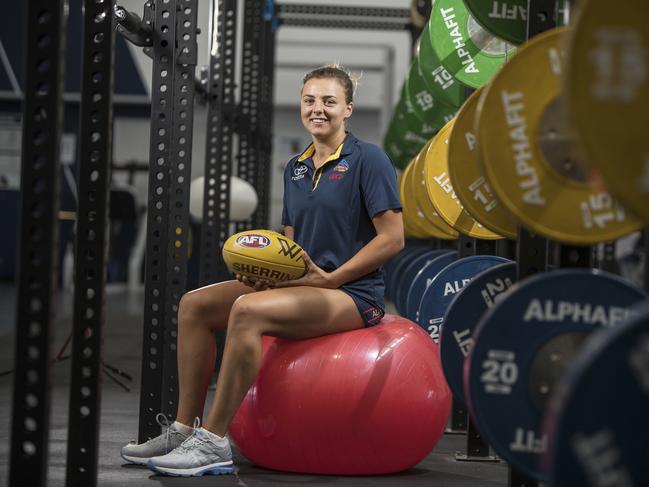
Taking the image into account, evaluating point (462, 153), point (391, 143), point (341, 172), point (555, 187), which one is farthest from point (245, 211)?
point (555, 187)

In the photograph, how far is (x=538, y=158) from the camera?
188 cm

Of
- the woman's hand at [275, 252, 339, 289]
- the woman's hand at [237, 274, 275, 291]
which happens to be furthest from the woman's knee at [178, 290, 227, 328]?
the woman's hand at [275, 252, 339, 289]

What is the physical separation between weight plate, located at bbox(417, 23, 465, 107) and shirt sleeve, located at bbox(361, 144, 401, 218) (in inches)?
36.6

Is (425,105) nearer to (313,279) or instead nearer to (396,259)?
(313,279)

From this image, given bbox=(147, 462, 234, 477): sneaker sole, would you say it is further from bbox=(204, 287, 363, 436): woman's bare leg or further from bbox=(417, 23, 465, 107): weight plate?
bbox=(417, 23, 465, 107): weight plate

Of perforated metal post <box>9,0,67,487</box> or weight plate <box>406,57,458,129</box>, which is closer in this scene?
perforated metal post <box>9,0,67,487</box>

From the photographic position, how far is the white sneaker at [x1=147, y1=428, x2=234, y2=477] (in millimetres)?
3057

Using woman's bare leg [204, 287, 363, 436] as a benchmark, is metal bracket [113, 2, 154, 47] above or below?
above

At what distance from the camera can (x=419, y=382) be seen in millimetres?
3150

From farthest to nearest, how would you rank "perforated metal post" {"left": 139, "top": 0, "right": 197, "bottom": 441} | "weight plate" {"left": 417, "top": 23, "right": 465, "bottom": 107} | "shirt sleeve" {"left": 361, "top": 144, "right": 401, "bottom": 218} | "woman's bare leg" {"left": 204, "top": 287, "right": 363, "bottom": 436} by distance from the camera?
1. "weight plate" {"left": 417, "top": 23, "right": 465, "bottom": 107}
2. "perforated metal post" {"left": 139, "top": 0, "right": 197, "bottom": 441}
3. "shirt sleeve" {"left": 361, "top": 144, "right": 401, "bottom": 218}
4. "woman's bare leg" {"left": 204, "top": 287, "right": 363, "bottom": 436}

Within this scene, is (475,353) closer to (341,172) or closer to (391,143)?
(341,172)

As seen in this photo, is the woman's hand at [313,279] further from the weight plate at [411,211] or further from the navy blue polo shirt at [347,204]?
the weight plate at [411,211]

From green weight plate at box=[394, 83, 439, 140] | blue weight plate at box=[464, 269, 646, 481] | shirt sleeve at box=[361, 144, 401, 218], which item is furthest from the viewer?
green weight plate at box=[394, 83, 439, 140]

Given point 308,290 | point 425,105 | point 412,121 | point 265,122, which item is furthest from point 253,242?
point 265,122
